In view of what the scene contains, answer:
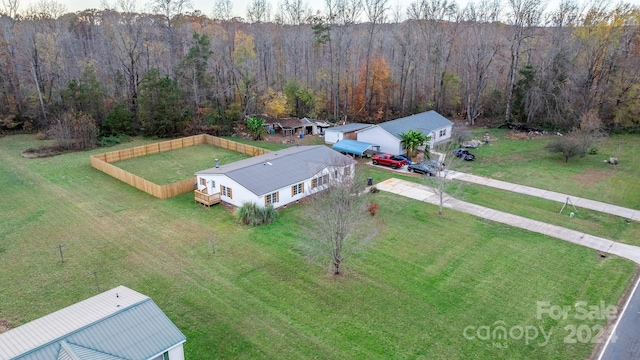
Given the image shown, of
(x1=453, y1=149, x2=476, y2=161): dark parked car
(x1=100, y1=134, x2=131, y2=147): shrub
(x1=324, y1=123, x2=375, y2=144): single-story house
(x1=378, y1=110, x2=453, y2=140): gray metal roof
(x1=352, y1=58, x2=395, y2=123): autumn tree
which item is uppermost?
(x1=352, y1=58, x2=395, y2=123): autumn tree

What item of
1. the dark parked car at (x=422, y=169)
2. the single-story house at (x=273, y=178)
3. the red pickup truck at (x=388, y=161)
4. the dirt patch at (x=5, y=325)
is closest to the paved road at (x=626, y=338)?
the single-story house at (x=273, y=178)

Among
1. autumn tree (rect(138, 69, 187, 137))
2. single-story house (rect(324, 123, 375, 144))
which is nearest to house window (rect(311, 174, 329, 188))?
single-story house (rect(324, 123, 375, 144))

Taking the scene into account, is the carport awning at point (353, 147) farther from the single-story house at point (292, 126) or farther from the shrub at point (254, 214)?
the shrub at point (254, 214)

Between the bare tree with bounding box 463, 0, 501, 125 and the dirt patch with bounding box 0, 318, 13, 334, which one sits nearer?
the dirt patch with bounding box 0, 318, 13, 334

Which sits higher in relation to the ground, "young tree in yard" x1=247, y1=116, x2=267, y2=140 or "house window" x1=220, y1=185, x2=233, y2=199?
"young tree in yard" x1=247, y1=116, x2=267, y2=140

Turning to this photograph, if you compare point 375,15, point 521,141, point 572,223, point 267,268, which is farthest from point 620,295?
point 375,15

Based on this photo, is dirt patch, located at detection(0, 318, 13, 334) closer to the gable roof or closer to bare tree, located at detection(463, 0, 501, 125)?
the gable roof

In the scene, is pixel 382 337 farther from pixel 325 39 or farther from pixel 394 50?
pixel 394 50
